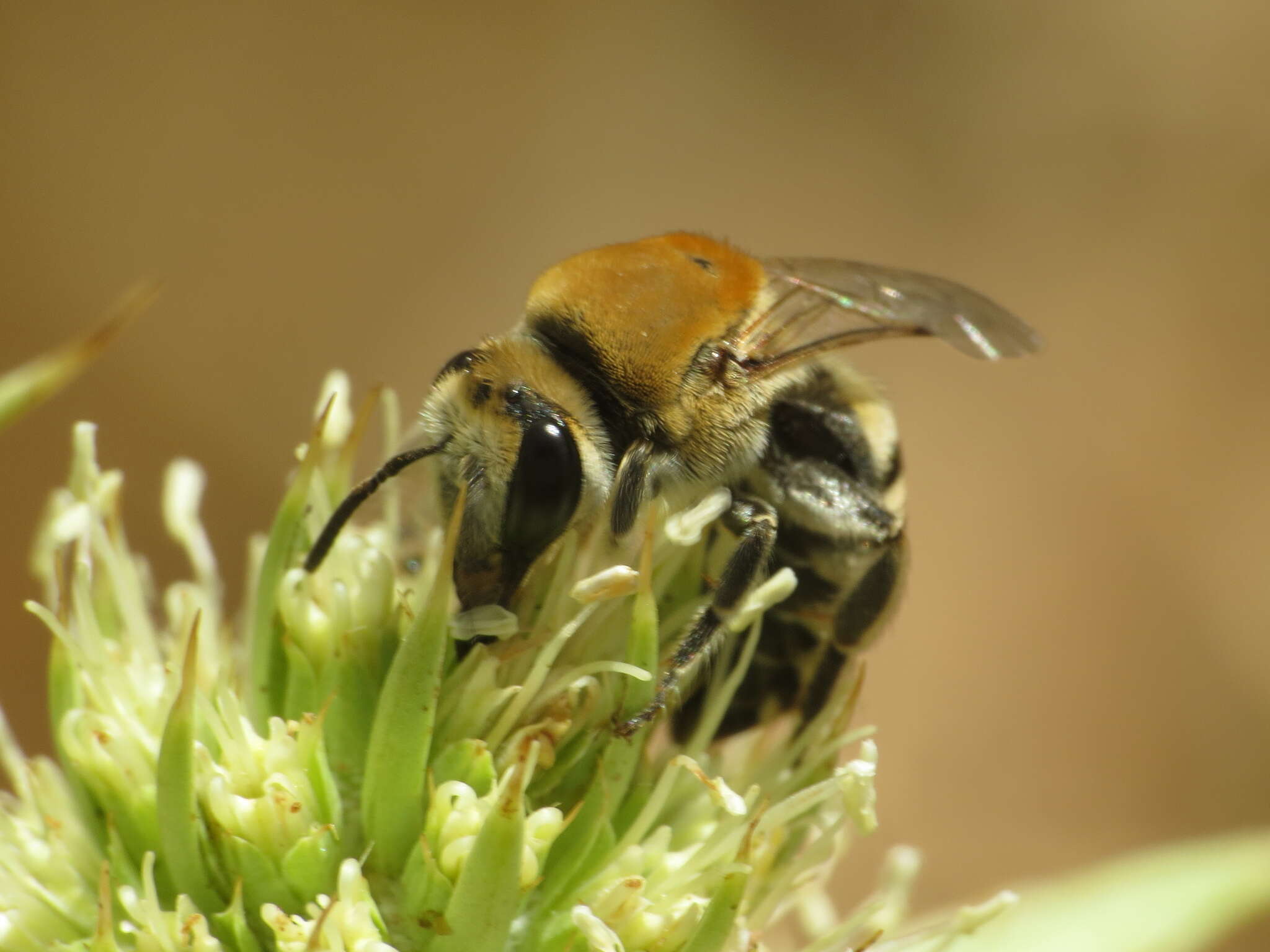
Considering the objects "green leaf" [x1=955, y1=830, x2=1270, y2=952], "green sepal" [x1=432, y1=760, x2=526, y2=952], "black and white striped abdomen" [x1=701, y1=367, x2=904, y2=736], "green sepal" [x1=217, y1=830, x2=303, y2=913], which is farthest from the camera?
"green leaf" [x1=955, y1=830, x2=1270, y2=952]

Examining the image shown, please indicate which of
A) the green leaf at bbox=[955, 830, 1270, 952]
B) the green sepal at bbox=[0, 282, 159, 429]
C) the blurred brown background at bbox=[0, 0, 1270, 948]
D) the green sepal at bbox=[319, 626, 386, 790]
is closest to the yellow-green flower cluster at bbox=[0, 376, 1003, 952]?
the green sepal at bbox=[319, 626, 386, 790]

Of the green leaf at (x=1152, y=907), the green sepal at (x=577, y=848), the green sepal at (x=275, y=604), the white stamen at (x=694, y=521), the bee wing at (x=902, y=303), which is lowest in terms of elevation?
the green leaf at (x=1152, y=907)

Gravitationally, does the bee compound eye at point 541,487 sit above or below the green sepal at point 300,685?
above

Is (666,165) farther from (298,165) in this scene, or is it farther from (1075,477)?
(1075,477)

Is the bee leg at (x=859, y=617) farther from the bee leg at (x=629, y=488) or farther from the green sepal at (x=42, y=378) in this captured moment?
the green sepal at (x=42, y=378)

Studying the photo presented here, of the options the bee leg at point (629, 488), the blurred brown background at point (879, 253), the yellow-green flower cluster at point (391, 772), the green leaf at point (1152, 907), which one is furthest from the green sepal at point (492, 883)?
the blurred brown background at point (879, 253)

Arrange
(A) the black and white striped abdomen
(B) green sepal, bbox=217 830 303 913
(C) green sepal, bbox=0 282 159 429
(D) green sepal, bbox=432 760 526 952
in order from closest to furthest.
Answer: (C) green sepal, bbox=0 282 159 429, (D) green sepal, bbox=432 760 526 952, (B) green sepal, bbox=217 830 303 913, (A) the black and white striped abdomen

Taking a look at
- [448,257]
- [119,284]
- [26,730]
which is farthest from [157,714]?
[448,257]

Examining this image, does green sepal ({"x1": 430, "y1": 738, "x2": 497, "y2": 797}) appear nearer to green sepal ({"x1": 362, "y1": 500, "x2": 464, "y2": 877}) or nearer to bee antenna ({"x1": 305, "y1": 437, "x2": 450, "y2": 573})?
green sepal ({"x1": 362, "y1": 500, "x2": 464, "y2": 877})
